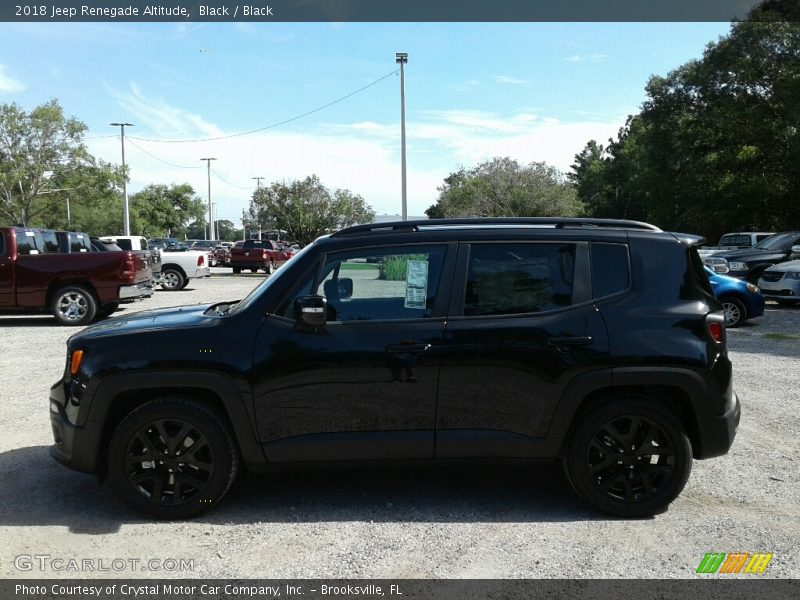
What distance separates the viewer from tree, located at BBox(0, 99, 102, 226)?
4097 centimetres

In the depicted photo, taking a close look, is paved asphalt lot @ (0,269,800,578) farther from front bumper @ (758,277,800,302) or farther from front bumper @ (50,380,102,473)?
front bumper @ (758,277,800,302)

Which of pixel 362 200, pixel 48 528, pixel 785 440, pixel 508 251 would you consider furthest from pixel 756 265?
pixel 362 200

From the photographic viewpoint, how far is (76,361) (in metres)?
4.35

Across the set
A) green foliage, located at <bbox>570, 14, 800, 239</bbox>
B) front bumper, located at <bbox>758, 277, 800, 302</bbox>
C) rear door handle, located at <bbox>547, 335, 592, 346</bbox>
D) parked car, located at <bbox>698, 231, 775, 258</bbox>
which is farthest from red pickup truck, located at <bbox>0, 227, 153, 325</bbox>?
green foliage, located at <bbox>570, 14, 800, 239</bbox>

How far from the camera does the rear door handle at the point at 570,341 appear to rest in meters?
4.31

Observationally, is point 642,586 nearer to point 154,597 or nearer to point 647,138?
point 154,597

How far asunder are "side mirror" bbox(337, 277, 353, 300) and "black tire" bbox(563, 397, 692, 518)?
1.66 m

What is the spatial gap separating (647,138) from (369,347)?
144ft

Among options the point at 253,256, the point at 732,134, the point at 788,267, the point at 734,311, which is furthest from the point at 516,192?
the point at 734,311

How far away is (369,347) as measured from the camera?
4.27 metres

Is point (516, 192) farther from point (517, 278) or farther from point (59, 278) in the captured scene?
point (517, 278)

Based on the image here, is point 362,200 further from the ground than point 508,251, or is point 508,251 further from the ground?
point 362,200

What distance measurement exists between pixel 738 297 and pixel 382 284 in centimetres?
1080

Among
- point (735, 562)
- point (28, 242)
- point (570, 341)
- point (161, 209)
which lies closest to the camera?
point (735, 562)
